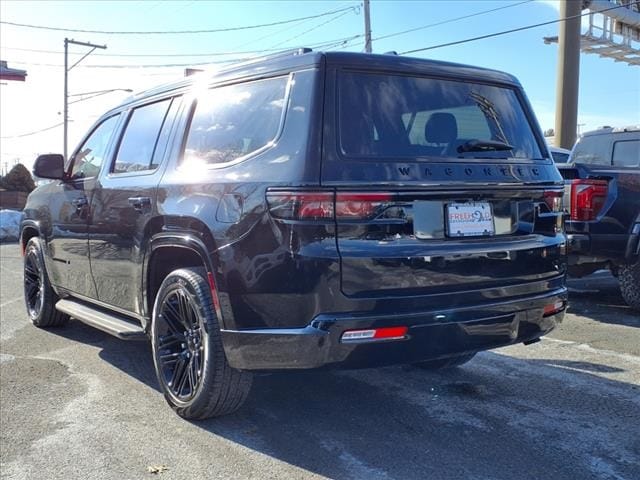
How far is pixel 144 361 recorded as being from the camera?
5.25 metres

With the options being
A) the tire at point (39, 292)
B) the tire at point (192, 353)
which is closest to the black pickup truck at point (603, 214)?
the tire at point (192, 353)

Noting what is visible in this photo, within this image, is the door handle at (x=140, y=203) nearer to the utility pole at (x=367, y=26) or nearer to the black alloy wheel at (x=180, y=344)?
the black alloy wheel at (x=180, y=344)

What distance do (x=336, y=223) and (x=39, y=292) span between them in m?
4.34

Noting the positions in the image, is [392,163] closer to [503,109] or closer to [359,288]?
[359,288]

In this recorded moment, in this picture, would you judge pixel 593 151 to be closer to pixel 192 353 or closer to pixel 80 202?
pixel 80 202

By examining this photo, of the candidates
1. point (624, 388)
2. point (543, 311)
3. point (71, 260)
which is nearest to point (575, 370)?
A: point (624, 388)

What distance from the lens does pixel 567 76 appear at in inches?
780

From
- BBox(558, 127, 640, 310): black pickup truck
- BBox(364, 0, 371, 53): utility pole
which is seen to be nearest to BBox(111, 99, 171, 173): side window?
BBox(558, 127, 640, 310): black pickup truck

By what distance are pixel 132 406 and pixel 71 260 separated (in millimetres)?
1665

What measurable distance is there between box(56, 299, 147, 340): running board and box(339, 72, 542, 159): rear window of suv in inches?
82.6

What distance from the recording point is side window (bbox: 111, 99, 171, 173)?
4426 mm

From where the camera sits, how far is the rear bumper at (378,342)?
3.06 meters

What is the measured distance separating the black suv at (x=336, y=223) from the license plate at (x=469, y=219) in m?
0.01

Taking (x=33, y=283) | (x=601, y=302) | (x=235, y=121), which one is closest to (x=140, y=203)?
(x=235, y=121)
